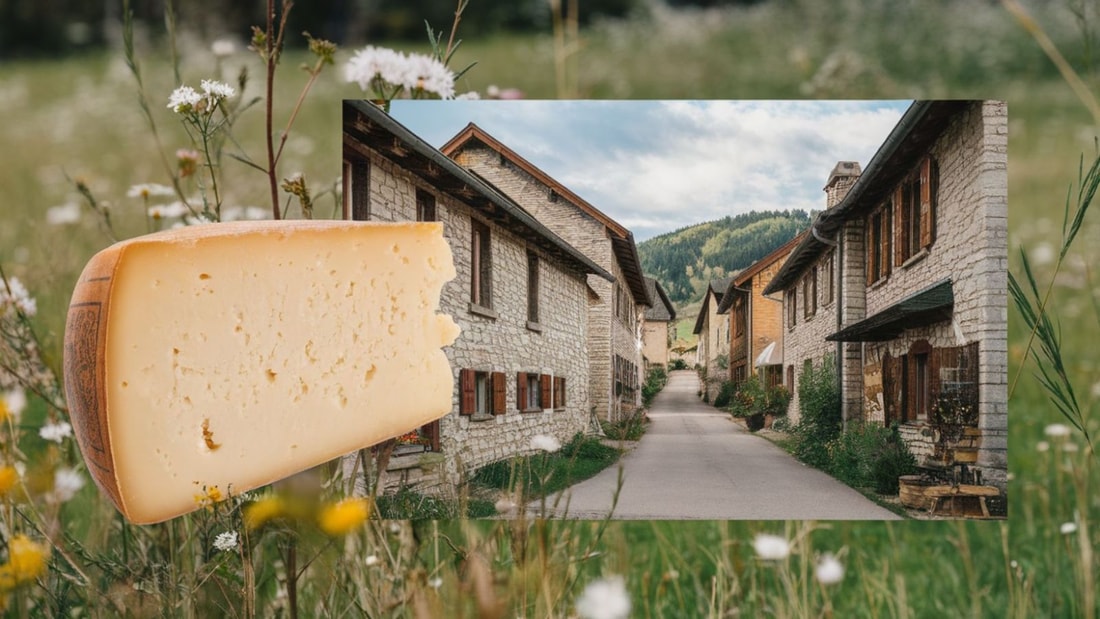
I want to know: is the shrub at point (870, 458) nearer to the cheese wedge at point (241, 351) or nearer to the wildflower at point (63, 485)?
the cheese wedge at point (241, 351)

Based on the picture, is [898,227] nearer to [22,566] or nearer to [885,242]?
[885,242]

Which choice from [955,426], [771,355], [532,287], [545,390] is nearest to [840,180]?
[771,355]

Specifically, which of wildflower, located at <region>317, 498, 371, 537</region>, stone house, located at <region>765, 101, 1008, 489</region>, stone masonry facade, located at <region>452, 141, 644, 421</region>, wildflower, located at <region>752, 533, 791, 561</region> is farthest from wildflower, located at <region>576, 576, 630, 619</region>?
stone house, located at <region>765, 101, 1008, 489</region>

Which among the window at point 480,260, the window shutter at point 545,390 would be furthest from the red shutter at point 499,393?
the window at point 480,260

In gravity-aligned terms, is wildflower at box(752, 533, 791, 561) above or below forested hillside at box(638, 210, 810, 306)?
below

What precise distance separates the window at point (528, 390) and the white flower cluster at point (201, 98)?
123 cm

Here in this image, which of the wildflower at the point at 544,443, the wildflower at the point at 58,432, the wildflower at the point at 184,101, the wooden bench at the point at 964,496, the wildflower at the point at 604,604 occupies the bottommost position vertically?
the wildflower at the point at 604,604

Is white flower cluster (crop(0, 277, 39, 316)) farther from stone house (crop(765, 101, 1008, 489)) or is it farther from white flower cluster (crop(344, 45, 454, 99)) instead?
stone house (crop(765, 101, 1008, 489))

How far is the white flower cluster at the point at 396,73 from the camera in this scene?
2.80 meters

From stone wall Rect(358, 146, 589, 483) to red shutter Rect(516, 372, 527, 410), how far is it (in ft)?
0.05

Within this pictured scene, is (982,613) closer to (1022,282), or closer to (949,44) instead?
(1022,282)

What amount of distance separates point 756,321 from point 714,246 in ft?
0.91

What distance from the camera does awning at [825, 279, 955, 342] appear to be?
2900 millimetres

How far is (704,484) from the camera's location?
9.76 feet
